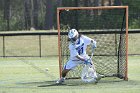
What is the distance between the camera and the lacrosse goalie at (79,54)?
1447cm

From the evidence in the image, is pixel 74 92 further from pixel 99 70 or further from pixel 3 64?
pixel 3 64

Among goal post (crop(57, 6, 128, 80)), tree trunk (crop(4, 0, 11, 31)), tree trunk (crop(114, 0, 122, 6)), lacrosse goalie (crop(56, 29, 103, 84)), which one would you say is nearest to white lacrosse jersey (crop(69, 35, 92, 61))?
lacrosse goalie (crop(56, 29, 103, 84))

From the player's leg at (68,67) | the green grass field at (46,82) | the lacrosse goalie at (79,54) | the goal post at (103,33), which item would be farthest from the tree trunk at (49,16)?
the lacrosse goalie at (79,54)

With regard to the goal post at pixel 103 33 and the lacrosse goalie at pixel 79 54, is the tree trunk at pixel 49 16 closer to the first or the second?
the goal post at pixel 103 33

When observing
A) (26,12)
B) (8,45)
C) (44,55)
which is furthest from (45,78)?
(26,12)

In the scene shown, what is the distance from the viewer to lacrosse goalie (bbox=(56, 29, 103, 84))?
14.5m

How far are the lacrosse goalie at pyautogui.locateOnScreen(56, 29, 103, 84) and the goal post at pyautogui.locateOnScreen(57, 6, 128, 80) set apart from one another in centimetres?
87

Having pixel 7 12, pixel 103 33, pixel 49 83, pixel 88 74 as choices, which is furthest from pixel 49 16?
pixel 88 74

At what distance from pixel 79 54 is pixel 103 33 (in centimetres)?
901

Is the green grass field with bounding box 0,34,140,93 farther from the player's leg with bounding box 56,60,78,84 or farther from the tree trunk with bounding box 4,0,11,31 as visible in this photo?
the tree trunk with bounding box 4,0,11,31

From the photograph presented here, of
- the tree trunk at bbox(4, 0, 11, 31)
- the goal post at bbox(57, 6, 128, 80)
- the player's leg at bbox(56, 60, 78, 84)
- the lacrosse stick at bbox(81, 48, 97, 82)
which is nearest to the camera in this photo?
the lacrosse stick at bbox(81, 48, 97, 82)

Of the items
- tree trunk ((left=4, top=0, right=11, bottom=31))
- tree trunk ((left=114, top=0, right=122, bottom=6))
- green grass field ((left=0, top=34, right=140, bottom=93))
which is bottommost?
green grass field ((left=0, top=34, right=140, bottom=93))

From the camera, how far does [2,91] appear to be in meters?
13.4

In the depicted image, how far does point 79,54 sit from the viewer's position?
14.7 metres
